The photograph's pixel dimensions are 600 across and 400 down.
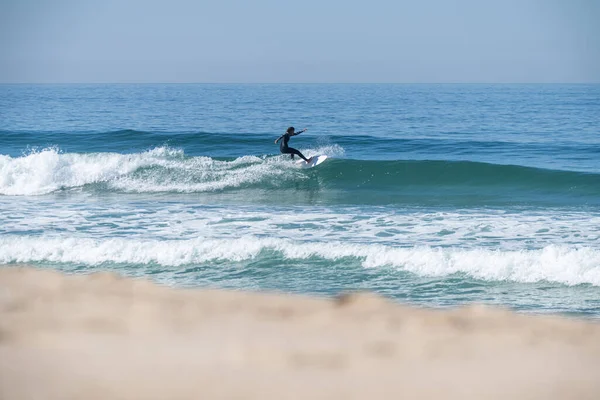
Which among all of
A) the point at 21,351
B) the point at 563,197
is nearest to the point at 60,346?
the point at 21,351

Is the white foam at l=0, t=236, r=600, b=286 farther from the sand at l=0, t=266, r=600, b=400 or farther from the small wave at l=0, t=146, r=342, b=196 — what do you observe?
the small wave at l=0, t=146, r=342, b=196

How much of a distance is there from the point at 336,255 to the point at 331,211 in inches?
185

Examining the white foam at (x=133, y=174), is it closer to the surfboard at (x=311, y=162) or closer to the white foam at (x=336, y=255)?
the surfboard at (x=311, y=162)

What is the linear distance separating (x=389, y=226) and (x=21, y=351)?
29.9ft

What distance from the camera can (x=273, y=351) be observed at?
489 centimetres

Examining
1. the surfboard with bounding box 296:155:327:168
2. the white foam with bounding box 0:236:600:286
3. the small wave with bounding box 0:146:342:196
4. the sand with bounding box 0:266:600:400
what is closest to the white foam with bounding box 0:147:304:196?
the small wave with bounding box 0:146:342:196

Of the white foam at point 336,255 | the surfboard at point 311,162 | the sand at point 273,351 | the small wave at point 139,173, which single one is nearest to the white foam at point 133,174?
the small wave at point 139,173

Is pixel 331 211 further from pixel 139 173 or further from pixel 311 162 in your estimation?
pixel 139 173

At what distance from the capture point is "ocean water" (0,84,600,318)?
31.3 feet

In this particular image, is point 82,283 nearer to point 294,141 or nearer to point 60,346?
point 60,346

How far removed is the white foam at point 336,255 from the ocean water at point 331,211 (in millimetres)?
33

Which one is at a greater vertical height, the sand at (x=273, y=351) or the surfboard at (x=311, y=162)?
the sand at (x=273, y=351)

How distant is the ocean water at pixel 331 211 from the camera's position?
375 inches

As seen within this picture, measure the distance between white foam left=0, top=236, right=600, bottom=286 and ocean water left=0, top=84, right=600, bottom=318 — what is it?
3 cm
